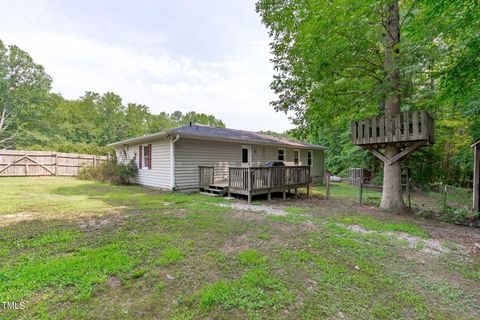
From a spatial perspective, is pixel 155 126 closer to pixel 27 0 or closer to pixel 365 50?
pixel 27 0

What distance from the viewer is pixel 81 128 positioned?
3022 centimetres

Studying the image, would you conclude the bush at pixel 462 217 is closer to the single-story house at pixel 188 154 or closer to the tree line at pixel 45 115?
the single-story house at pixel 188 154

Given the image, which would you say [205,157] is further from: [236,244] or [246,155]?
A: [236,244]

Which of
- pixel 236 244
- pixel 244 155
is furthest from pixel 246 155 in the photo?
pixel 236 244

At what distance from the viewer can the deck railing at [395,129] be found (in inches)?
241

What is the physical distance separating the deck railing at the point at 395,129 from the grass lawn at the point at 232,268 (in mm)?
2513

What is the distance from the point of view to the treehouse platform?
6.12 meters

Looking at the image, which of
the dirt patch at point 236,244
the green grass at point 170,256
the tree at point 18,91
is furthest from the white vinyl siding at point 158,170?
the tree at point 18,91

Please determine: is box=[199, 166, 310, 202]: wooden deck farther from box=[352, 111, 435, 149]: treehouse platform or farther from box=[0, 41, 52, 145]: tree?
box=[0, 41, 52, 145]: tree

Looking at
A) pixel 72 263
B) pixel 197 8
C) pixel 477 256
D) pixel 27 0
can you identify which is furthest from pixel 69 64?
pixel 477 256

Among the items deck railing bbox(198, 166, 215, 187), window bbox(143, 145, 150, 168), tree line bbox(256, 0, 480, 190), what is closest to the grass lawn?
tree line bbox(256, 0, 480, 190)

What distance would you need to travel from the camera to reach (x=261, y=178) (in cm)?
834

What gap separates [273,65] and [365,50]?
3.51 metres

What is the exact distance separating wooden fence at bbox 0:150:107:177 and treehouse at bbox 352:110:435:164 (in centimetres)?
1848
